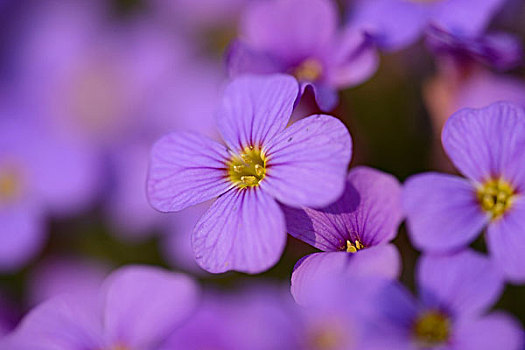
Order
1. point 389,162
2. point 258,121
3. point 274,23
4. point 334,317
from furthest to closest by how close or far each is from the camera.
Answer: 1. point 389,162
2. point 274,23
3. point 258,121
4. point 334,317

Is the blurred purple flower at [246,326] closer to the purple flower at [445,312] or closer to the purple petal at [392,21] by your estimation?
the purple flower at [445,312]

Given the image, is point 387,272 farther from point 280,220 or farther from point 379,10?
point 379,10

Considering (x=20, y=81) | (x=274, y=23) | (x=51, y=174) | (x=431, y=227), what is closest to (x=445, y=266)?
(x=431, y=227)

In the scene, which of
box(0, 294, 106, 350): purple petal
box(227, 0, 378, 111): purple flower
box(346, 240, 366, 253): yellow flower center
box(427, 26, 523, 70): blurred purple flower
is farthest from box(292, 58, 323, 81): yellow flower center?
box(0, 294, 106, 350): purple petal

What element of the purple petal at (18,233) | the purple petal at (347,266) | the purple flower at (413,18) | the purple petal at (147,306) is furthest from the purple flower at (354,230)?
the purple petal at (18,233)

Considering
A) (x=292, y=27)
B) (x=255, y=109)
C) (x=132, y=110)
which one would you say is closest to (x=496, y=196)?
(x=255, y=109)

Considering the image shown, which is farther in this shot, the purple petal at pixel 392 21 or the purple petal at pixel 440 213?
the purple petal at pixel 392 21

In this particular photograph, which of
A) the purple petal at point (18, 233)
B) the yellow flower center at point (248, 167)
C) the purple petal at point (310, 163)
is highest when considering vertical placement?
the purple petal at point (310, 163)
